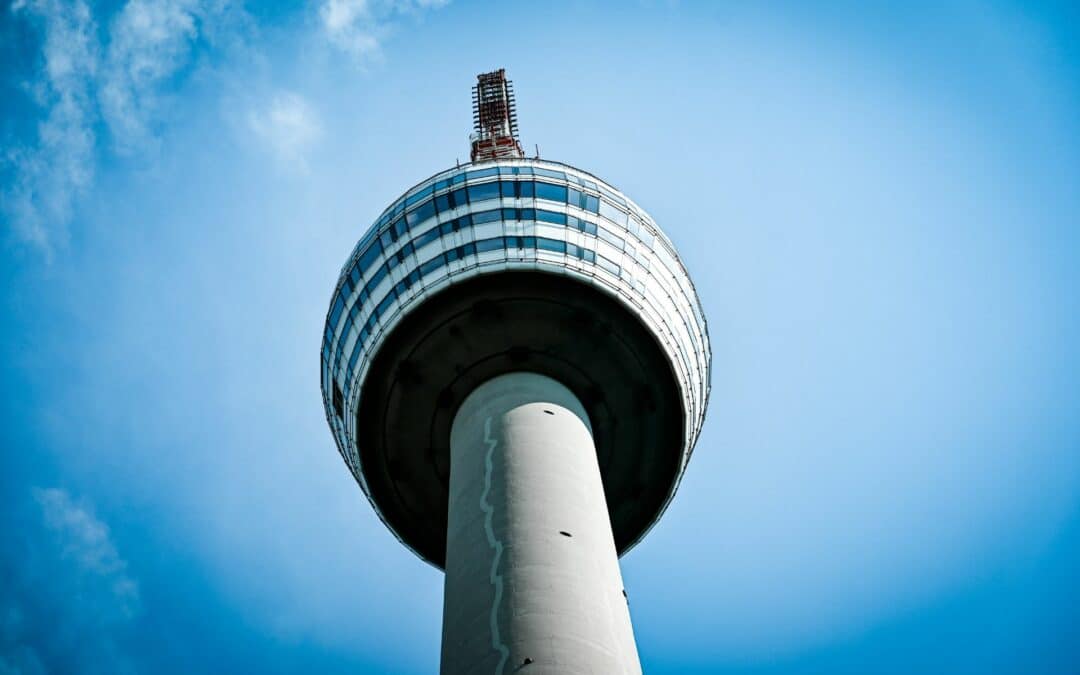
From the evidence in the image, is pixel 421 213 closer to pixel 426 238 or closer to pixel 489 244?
pixel 426 238

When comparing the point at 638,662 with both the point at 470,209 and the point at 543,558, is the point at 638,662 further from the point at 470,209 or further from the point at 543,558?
the point at 470,209

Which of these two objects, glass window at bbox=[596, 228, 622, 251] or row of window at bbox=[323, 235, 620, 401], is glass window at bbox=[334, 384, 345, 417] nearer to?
row of window at bbox=[323, 235, 620, 401]

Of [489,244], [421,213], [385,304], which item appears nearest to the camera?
[489,244]

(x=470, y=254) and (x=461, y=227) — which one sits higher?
(x=461, y=227)

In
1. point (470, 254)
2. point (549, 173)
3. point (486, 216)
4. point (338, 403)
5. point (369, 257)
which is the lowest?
point (338, 403)

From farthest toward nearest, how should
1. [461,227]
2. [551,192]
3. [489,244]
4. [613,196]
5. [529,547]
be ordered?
[613,196], [551,192], [461,227], [489,244], [529,547]

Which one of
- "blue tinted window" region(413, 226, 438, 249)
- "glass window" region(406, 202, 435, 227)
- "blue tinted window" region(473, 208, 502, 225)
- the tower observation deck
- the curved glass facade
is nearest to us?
the tower observation deck

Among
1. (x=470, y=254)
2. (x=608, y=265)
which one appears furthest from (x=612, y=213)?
(x=470, y=254)

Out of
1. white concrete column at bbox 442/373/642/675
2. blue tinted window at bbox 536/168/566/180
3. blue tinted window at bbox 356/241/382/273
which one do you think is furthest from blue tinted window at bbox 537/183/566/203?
white concrete column at bbox 442/373/642/675
